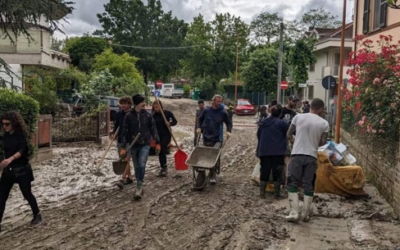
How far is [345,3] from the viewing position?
643 inches

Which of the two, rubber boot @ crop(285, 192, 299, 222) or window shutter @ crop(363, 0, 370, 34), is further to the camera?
window shutter @ crop(363, 0, 370, 34)

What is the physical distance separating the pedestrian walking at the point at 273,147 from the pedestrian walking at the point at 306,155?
1187 mm

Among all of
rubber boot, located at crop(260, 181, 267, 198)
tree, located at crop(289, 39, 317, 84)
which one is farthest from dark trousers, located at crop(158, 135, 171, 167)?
tree, located at crop(289, 39, 317, 84)

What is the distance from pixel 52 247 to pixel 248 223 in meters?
2.69

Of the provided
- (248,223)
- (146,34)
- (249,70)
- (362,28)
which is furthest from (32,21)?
(146,34)

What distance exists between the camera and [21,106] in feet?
38.9

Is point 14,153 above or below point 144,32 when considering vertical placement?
below

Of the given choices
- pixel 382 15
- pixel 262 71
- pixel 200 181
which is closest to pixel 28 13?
pixel 200 181

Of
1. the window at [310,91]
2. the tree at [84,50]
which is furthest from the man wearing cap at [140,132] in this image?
the tree at [84,50]

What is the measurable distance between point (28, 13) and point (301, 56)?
2666 cm

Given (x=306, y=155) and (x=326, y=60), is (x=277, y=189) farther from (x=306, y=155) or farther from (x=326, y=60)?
(x=326, y=60)

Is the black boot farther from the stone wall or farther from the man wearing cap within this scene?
the stone wall

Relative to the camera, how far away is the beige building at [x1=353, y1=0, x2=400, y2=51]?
46.9 feet

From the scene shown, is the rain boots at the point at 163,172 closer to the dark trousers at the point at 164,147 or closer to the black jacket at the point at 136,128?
the dark trousers at the point at 164,147
